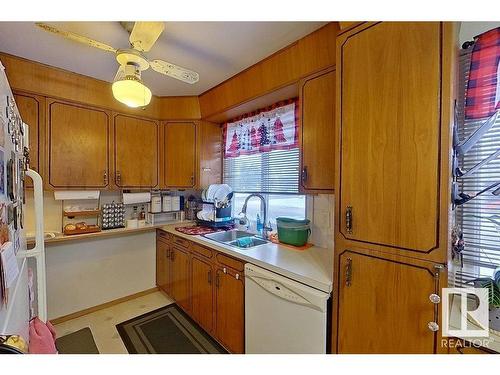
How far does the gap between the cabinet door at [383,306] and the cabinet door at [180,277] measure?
1.52 meters

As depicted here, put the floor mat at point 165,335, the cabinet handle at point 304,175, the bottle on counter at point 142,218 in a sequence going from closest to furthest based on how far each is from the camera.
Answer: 1. the cabinet handle at point 304,175
2. the floor mat at point 165,335
3. the bottle on counter at point 142,218

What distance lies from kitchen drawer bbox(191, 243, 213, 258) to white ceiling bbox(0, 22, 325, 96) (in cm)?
157

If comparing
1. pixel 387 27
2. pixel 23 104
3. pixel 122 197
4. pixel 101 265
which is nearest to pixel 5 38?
pixel 23 104

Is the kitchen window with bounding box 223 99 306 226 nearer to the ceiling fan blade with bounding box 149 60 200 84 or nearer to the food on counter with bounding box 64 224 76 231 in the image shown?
the ceiling fan blade with bounding box 149 60 200 84

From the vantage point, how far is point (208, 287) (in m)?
1.91

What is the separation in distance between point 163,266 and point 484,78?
2.97 metres

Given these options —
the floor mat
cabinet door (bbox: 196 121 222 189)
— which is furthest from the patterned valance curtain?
the floor mat

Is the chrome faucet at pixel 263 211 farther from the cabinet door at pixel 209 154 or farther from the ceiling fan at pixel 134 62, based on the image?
the ceiling fan at pixel 134 62

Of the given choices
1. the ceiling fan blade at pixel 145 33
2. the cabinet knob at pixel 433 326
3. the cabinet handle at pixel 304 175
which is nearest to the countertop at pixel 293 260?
the cabinet knob at pixel 433 326

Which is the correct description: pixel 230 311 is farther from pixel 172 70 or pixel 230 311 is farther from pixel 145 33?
pixel 145 33

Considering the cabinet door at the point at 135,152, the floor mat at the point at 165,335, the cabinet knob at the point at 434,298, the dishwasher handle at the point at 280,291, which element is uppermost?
the cabinet door at the point at 135,152

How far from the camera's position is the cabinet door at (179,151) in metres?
2.60
